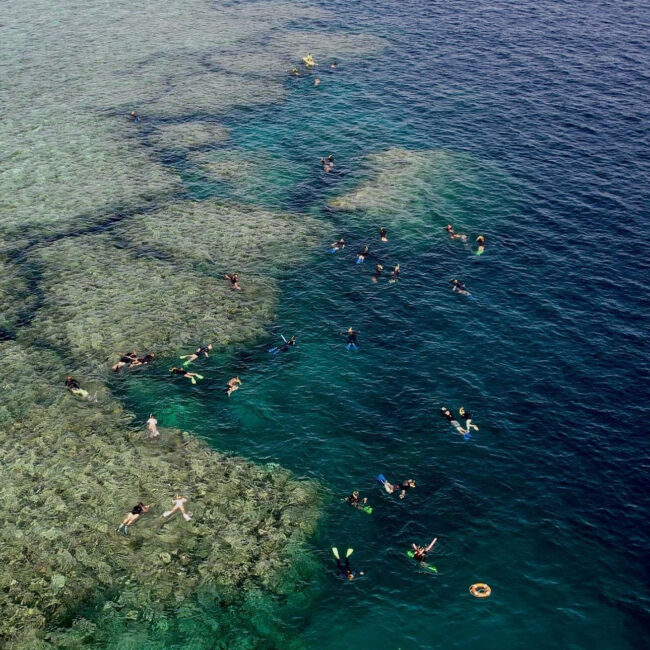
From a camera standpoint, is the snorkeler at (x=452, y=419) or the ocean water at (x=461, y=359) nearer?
the ocean water at (x=461, y=359)

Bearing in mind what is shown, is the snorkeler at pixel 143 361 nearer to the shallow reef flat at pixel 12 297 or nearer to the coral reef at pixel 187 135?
the shallow reef flat at pixel 12 297

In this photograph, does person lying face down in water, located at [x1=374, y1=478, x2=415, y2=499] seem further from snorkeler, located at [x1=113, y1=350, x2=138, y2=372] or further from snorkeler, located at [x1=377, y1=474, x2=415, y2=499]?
snorkeler, located at [x1=113, y1=350, x2=138, y2=372]

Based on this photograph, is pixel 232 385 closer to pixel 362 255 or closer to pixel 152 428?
pixel 152 428

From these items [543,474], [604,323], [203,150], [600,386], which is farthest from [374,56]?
[543,474]

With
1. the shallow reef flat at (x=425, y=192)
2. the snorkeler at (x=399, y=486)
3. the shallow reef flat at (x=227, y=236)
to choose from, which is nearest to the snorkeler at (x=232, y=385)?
the shallow reef flat at (x=227, y=236)

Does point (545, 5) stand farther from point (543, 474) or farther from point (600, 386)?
point (543, 474)

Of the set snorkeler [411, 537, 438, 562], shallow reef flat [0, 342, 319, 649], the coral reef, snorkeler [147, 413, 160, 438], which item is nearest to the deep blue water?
snorkeler [411, 537, 438, 562]
